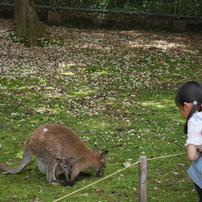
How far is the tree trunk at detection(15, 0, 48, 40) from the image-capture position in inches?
564

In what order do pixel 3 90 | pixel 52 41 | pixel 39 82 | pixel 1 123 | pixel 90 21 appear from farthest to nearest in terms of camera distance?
pixel 90 21
pixel 52 41
pixel 39 82
pixel 3 90
pixel 1 123

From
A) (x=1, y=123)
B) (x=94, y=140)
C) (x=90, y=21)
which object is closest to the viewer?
(x=94, y=140)

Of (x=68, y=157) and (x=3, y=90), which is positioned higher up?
(x=68, y=157)

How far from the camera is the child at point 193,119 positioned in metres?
3.69

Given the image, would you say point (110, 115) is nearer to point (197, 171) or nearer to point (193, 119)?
point (197, 171)

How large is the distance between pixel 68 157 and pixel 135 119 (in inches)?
126

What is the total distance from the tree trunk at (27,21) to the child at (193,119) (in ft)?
37.7

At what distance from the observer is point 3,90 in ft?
32.7

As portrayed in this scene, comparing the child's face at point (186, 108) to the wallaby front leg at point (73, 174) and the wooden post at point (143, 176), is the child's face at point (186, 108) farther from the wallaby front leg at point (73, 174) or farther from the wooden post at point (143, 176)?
the wallaby front leg at point (73, 174)

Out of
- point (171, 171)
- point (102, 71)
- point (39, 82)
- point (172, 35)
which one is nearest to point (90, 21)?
point (172, 35)

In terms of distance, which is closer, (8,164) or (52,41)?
(8,164)

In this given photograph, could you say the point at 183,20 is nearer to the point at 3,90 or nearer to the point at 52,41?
the point at 52,41

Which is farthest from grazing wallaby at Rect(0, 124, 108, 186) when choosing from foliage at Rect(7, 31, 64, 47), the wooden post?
foliage at Rect(7, 31, 64, 47)

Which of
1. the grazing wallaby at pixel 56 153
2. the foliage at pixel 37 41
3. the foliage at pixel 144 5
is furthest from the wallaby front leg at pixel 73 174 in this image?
the foliage at pixel 144 5
